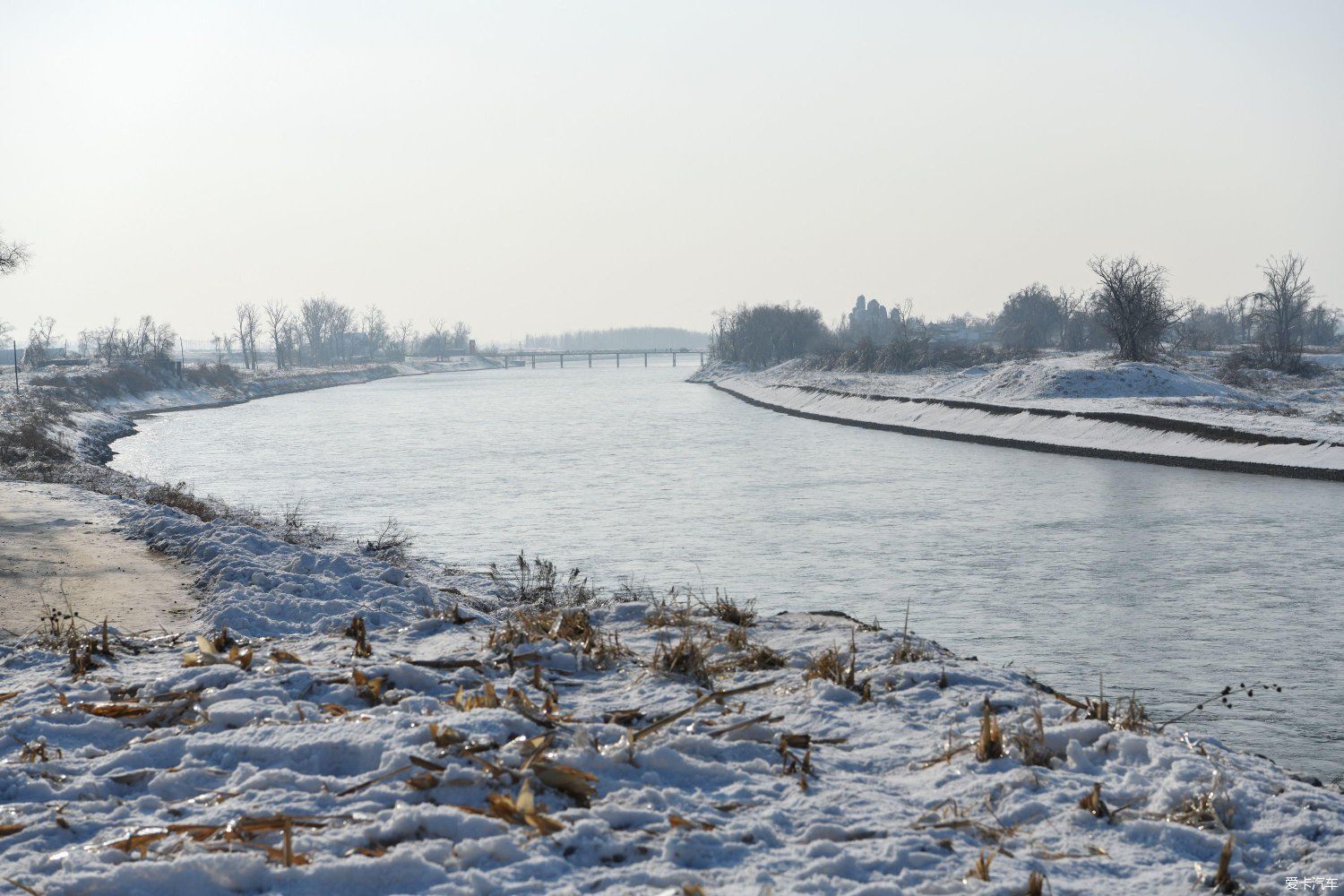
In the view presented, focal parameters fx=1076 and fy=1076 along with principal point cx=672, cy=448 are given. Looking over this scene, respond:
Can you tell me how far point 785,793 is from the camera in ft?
17.3

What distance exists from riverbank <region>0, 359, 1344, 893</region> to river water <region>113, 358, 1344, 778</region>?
2953 mm

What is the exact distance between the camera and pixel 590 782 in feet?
16.8

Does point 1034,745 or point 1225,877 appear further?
point 1034,745

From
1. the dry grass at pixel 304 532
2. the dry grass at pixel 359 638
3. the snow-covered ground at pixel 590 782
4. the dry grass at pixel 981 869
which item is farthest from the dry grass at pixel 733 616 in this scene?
the dry grass at pixel 304 532

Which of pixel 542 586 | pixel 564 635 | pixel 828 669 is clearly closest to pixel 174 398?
pixel 542 586

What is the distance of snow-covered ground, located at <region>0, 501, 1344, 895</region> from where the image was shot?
4.39 m

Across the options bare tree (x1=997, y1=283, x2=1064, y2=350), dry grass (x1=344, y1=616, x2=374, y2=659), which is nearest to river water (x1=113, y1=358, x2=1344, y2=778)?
dry grass (x1=344, y1=616, x2=374, y2=659)

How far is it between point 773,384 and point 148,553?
256 feet

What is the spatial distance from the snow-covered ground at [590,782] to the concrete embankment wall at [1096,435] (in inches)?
984

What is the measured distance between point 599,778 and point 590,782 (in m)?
0.10

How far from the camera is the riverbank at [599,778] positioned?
14.5 ft

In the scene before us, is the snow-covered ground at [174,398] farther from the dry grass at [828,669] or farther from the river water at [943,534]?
the dry grass at [828,669]

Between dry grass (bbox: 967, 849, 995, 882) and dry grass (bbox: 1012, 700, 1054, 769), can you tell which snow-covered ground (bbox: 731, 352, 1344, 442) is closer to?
dry grass (bbox: 1012, 700, 1054, 769)

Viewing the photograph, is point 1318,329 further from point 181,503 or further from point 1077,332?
point 181,503
